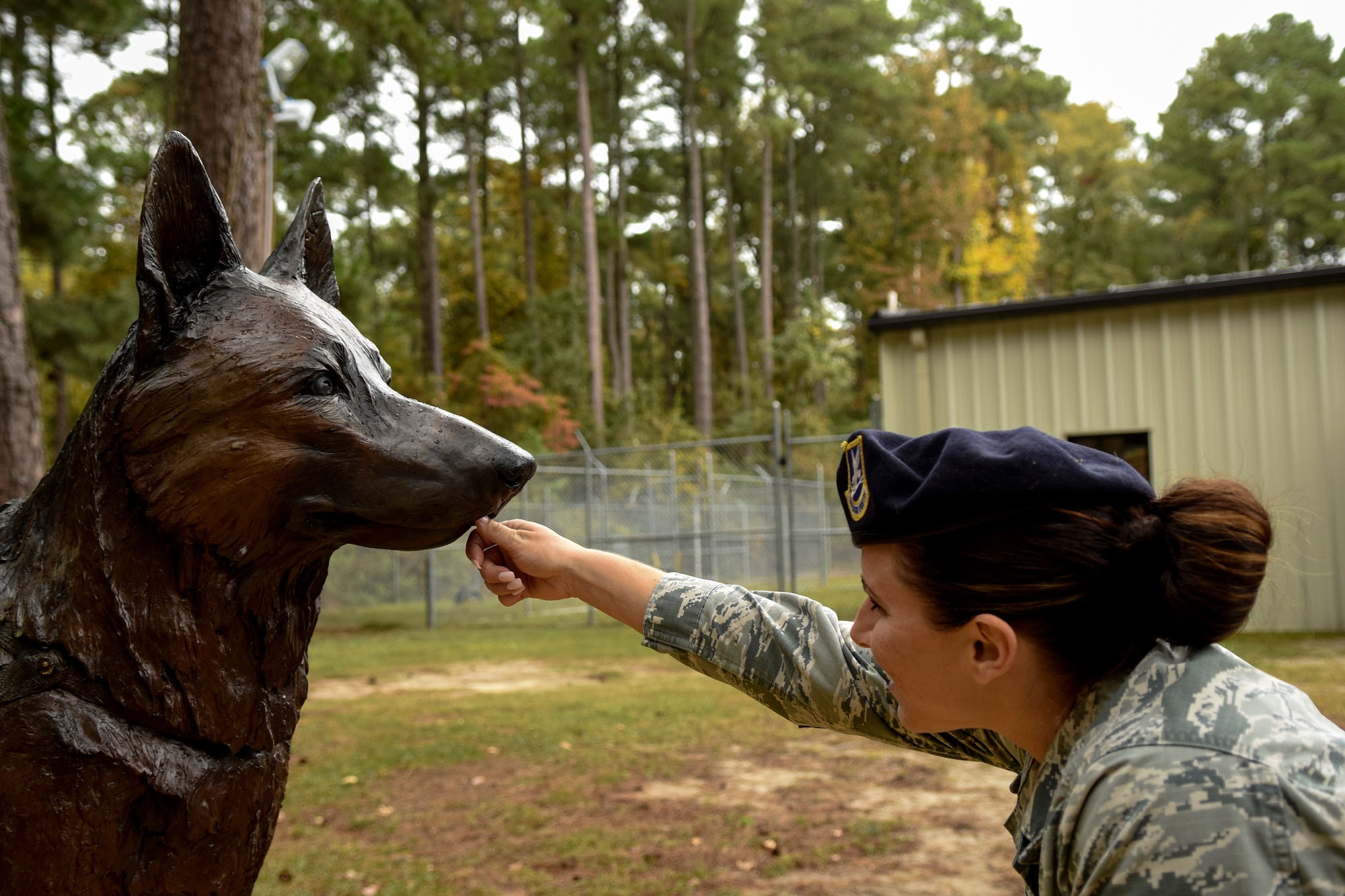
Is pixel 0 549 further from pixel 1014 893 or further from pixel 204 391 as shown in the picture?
pixel 1014 893

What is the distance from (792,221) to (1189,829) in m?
34.1

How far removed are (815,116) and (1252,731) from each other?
1377 inches

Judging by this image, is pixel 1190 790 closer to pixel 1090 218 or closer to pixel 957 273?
pixel 957 273

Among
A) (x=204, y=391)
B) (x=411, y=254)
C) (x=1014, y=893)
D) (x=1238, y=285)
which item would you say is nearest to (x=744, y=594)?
(x=204, y=391)

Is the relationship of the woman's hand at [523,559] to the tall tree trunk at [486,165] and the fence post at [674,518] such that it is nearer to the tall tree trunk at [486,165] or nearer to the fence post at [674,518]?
the fence post at [674,518]

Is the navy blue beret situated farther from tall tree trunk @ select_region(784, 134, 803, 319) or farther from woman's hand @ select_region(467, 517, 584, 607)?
tall tree trunk @ select_region(784, 134, 803, 319)

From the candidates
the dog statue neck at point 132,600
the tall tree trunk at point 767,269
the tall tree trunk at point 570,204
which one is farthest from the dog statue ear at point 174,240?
the tall tree trunk at point 767,269

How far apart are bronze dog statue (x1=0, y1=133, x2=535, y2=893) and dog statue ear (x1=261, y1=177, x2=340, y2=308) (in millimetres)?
117

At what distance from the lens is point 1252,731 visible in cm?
117

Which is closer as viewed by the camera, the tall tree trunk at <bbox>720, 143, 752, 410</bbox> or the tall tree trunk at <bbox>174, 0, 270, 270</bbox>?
the tall tree trunk at <bbox>174, 0, 270, 270</bbox>

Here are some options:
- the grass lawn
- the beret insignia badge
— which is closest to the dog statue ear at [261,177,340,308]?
the beret insignia badge

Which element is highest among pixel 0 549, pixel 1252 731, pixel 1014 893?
pixel 0 549

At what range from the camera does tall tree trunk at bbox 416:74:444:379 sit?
23.5 meters

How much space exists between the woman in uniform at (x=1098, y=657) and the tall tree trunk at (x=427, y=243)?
2200cm
